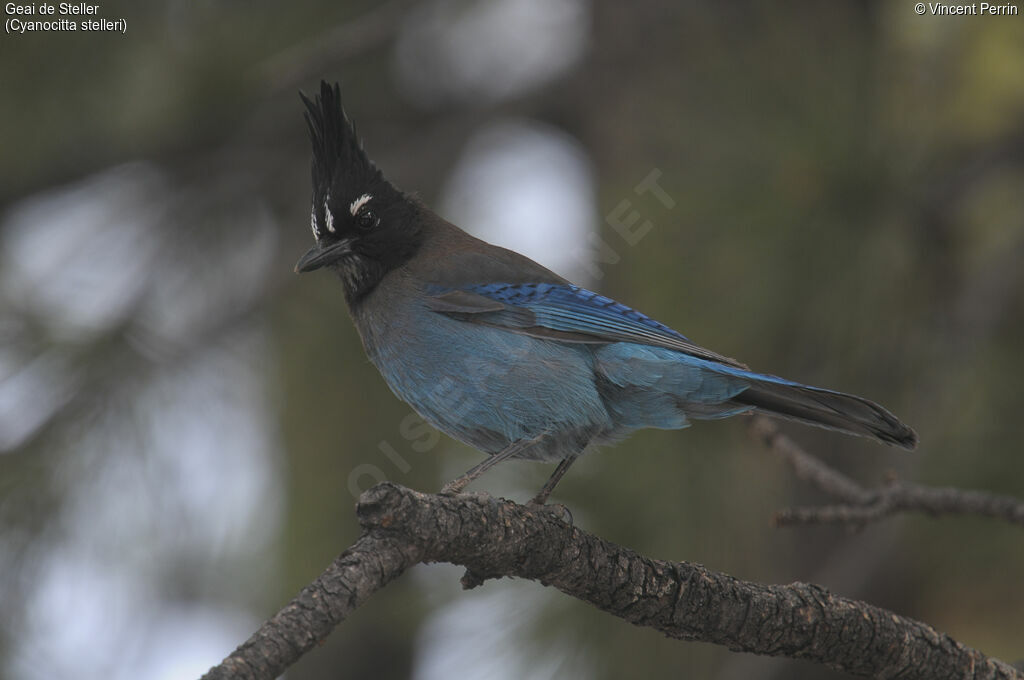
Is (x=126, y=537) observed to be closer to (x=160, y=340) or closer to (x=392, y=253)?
(x=160, y=340)

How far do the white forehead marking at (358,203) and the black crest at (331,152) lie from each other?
33 mm

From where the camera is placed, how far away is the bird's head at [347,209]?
12.8ft

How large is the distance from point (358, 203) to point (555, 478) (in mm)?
1204

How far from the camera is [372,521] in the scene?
2.12m

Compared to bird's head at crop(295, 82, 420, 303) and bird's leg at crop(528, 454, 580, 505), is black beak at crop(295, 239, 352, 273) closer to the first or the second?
bird's head at crop(295, 82, 420, 303)

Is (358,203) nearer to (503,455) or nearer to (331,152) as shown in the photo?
(331,152)

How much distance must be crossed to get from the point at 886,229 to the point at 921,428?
859mm

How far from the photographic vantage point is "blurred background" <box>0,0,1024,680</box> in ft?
11.9

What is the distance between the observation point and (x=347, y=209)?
3977 millimetres

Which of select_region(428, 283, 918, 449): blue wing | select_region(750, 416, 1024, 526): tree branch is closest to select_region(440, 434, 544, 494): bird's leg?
select_region(428, 283, 918, 449): blue wing

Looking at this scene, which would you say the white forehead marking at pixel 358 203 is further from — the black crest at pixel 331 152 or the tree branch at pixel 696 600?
the tree branch at pixel 696 600

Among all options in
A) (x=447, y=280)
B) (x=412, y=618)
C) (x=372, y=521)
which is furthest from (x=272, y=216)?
(x=372, y=521)

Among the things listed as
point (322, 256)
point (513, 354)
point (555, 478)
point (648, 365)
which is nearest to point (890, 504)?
point (648, 365)

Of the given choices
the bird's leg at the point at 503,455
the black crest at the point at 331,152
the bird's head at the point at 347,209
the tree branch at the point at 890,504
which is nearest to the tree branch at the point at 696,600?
the tree branch at the point at 890,504
